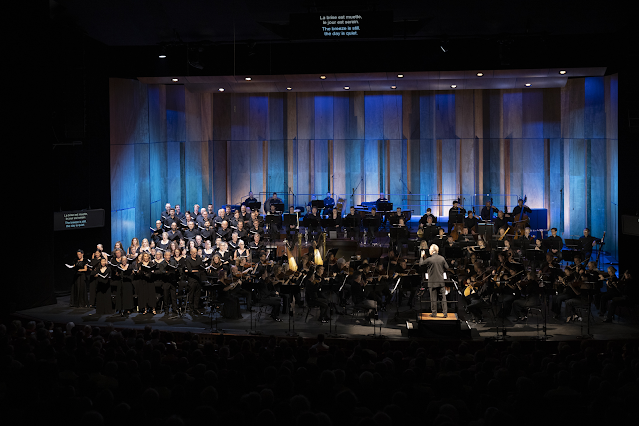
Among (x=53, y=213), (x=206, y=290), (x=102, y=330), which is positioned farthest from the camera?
(x=53, y=213)

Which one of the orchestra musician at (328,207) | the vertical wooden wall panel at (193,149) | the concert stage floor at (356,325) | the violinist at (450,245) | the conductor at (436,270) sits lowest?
the concert stage floor at (356,325)

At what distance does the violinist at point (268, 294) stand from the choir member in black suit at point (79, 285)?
3.67 m

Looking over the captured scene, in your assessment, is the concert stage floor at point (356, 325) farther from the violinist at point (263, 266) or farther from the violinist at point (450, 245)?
the violinist at point (450, 245)

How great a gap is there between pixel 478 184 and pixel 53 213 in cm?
1320

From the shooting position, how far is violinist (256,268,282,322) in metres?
11.9

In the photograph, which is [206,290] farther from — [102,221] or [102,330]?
[102,221]

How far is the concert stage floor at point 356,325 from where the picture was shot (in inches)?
425

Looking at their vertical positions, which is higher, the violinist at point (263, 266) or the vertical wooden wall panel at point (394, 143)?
the vertical wooden wall panel at point (394, 143)

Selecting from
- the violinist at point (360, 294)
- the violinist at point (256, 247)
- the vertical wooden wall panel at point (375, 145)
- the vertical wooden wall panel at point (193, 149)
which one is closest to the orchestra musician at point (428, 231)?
the violinist at point (360, 294)

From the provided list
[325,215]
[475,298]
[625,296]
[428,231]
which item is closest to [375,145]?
[325,215]

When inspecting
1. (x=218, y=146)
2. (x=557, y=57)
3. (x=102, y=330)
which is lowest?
(x=102, y=330)

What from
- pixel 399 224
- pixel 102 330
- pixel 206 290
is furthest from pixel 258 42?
pixel 102 330

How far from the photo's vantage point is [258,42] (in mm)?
15727

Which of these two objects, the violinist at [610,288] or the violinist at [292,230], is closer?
the violinist at [610,288]
